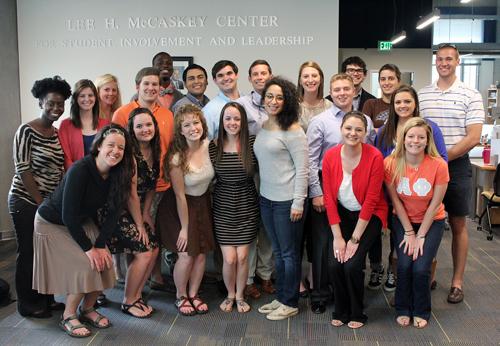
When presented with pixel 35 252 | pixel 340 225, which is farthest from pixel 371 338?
pixel 35 252

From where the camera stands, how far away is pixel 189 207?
10.1ft

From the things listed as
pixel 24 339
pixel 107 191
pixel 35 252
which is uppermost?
pixel 107 191

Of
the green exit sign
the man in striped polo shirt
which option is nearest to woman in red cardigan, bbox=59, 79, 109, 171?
the man in striped polo shirt

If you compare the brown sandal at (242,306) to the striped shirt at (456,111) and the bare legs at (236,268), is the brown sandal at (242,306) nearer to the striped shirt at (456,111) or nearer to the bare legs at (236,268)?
the bare legs at (236,268)

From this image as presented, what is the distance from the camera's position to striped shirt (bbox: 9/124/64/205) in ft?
9.30

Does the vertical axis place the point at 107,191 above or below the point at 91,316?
above

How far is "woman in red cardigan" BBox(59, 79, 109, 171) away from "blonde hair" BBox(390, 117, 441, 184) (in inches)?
74.2

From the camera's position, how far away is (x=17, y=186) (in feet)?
9.59

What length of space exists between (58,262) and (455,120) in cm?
259

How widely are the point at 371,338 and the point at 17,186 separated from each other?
2254 mm

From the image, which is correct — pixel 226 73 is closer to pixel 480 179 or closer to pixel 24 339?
pixel 24 339

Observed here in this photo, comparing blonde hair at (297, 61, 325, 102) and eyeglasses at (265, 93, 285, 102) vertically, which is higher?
blonde hair at (297, 61, 325, 102)

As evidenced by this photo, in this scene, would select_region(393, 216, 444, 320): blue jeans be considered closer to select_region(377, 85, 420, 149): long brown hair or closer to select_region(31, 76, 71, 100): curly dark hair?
select_region(377, 85, 420, 149): long brown hair

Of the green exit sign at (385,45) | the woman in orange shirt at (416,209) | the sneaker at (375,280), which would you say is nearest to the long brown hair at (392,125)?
the woman in orange shirt at (416,209)
